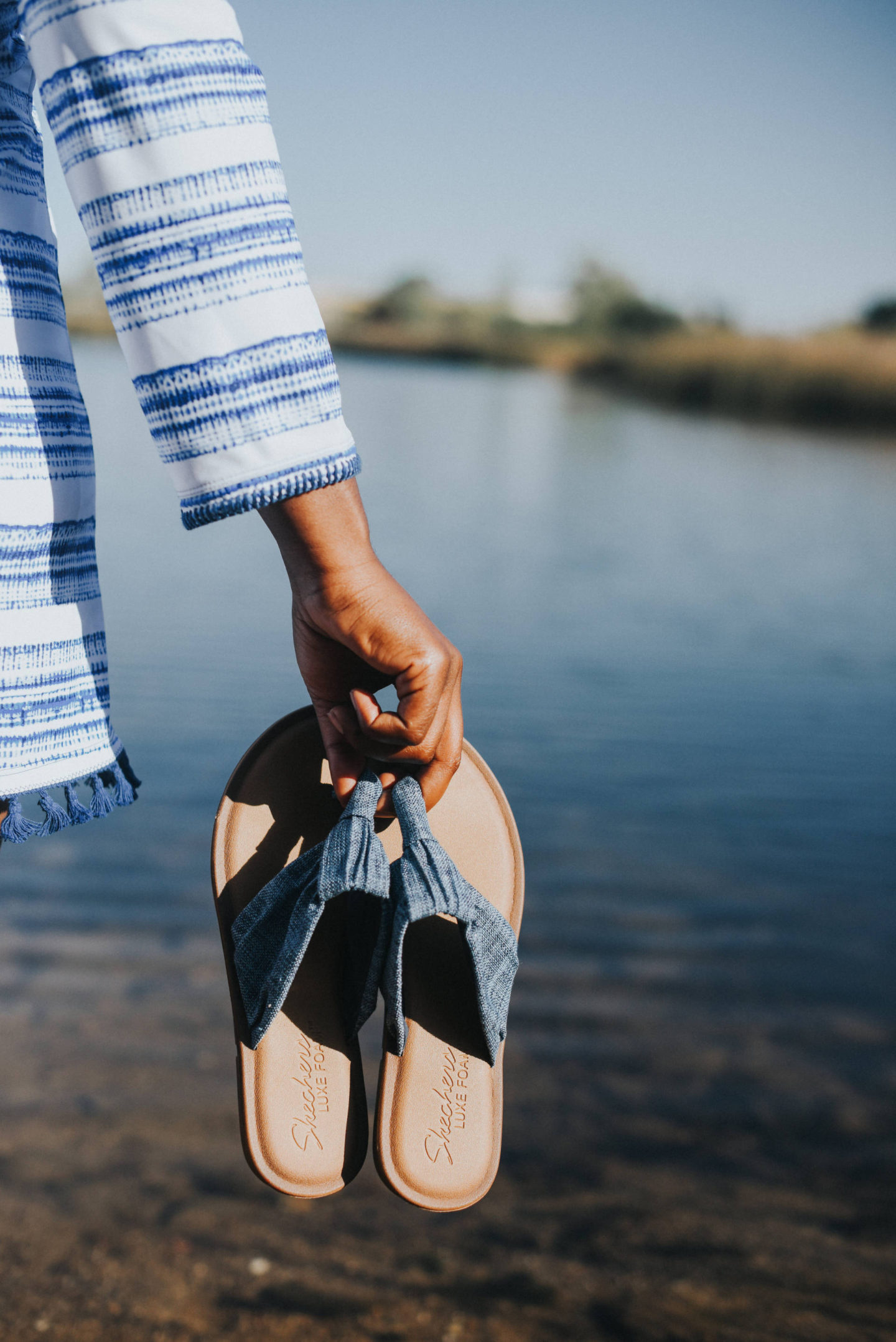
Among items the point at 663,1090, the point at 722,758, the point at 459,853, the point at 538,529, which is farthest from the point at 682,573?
the point at 459,853

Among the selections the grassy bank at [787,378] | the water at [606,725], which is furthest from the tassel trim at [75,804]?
the grassy bank at [787,378]

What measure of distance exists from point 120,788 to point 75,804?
0.04m

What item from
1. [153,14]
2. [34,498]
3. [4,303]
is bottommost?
[34,498]

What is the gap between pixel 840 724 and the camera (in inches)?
147

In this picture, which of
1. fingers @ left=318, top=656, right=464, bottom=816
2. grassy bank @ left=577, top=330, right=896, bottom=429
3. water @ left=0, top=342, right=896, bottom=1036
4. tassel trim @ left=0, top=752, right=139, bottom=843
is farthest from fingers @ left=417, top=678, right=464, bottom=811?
grassy bank @ left=577, top=330, right=896, bottom=429

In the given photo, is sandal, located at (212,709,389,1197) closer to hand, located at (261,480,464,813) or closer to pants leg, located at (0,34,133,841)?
hand, located at (261,480,464,813)

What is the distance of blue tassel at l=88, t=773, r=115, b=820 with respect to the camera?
2.74 ft

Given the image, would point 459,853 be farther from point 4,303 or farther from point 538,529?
point 538,529

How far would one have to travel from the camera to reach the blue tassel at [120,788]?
33.4 inches

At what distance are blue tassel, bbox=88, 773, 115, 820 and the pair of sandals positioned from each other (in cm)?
15

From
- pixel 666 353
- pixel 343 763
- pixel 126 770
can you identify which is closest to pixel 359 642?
pixel 343 763

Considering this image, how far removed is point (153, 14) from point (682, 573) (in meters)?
5.49

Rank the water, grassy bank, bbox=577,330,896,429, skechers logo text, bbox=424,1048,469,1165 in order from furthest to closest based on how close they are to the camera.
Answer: grassy bank, bbox=577,330,896,429
the water
skechers logo text, bbox=424,1048,469,1165

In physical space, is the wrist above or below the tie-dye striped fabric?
below
